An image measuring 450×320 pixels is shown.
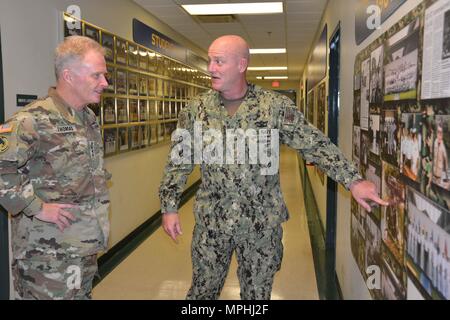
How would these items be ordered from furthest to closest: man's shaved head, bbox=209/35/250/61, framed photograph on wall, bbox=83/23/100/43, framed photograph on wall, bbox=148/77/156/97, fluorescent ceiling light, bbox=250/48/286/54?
fluorescent ceiling light, bbox=250/48/286/54 → framed photograph on wall, bbox=148/77/156/97 → framed photograph on wall, bbox=83/23/100/43 → man's shaved head, bbox=209/35/250/61

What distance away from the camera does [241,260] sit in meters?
2.11

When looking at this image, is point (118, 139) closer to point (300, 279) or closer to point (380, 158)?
point (300, 279)

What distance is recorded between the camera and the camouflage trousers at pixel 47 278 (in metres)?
1.83

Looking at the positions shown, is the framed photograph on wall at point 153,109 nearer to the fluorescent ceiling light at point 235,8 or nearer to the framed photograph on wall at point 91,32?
the fluorescent ceiling light at point 235,8

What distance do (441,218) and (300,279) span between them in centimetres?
259

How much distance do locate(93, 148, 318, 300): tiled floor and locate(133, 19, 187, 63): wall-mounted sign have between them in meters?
2.26

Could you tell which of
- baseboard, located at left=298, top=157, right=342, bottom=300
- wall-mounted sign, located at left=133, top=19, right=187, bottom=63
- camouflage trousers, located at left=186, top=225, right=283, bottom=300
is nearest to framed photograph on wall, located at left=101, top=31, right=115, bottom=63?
wall-mounted sign, located at left=133, top=19, right=187, bottom=63

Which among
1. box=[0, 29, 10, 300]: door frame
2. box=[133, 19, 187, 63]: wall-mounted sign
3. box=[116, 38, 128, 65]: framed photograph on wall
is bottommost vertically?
box=[0, 29, 10, 300]: door frame

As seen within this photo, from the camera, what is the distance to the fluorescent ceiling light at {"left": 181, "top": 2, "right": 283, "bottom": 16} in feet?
15.1

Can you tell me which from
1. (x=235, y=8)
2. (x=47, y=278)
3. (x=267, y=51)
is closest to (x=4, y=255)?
(x=47, y=278)

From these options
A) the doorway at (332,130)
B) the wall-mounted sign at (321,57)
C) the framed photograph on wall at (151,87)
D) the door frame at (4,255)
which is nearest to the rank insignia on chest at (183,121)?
the door frame at (4,255)

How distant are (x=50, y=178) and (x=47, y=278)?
17.2 inches

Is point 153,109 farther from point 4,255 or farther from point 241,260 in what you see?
point 241,260

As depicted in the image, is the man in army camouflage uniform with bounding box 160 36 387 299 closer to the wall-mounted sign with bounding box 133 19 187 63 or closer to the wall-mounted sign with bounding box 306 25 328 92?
the wall-mounted sign with bounding box 306 25 328 92
